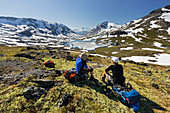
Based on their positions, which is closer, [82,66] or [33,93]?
[33,93]

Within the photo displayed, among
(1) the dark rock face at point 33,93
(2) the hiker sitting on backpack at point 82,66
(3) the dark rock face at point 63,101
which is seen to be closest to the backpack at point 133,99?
(2) the hiker sitting on backpack at point 82,66

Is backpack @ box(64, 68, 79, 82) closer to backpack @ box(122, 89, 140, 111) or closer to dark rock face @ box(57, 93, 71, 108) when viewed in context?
dark rock face @ box(57, 93, 71, 108)

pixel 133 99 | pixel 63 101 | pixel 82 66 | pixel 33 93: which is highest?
pixel 82 66

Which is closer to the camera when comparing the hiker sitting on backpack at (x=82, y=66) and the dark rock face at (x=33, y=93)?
the dark rock face at (x=33, y=93)

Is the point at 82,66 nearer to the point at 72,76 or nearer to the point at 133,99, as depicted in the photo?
the point at 72,76

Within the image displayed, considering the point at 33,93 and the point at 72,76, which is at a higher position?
the point at 72,76

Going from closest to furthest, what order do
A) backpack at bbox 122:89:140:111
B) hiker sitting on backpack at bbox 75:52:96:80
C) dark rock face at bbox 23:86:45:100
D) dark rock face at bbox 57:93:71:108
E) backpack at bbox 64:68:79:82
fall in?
dark rock face at bbox 57:93:71:108 → dark rock face at bbox 23:86:45:100 → backpack at bbox 122:89:140:111 → backpack at bbox 64:68:79:82 → hiker sitting on backpack at bbox 75:52:96:80

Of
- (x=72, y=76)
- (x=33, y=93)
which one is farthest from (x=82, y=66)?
(x=33, y=93)

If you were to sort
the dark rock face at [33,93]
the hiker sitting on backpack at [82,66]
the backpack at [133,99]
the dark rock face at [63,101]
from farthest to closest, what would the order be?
the hiker sitting on backpack at [82,66], the backpack at [133,99], the dark rock face at [33,93], the dark rock face at [63,101]

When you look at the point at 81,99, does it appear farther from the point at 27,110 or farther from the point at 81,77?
the point at 27,110

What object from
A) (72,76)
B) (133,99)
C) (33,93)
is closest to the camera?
(33,93)

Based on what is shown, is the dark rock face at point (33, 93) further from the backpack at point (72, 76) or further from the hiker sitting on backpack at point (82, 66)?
the hiker sitting on backpack at point (82, 66)

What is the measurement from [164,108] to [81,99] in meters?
7.14

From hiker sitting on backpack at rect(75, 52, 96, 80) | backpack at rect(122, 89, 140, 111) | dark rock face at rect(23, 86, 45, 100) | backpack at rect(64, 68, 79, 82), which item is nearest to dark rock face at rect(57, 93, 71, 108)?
dark rock face at rect(23, 86, 45, 100)
